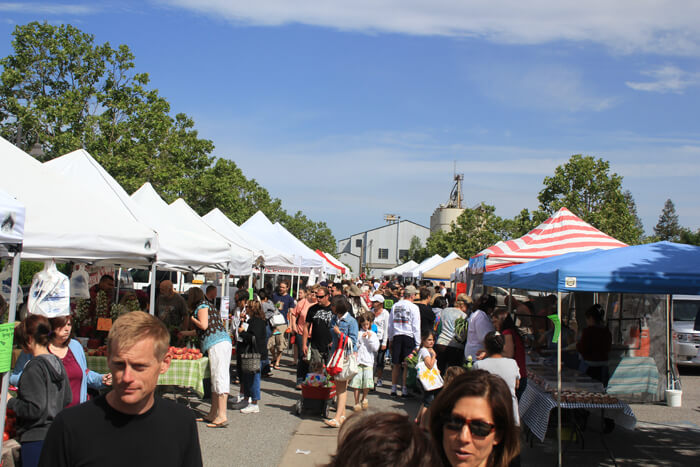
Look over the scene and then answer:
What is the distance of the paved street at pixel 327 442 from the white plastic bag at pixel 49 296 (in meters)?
2.93

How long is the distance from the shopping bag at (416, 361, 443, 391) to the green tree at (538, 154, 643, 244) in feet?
83.6

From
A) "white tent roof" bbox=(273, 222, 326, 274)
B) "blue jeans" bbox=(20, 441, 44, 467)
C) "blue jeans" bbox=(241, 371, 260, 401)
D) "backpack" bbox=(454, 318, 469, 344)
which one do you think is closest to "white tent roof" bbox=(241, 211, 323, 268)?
"white tent roof" bbox=(273, 222, 326, 274)

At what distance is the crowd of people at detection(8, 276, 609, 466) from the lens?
2.36 metres

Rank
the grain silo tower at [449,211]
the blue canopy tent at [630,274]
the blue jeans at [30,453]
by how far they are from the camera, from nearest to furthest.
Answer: the blue jeans at [30,453] < the blue canopy tent at [630,274] < the grain silo tower at [449,211]

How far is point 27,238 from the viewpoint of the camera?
573 cm

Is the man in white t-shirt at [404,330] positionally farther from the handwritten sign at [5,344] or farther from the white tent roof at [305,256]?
the white tent roof at [305,256]

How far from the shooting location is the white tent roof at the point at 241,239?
16.3m

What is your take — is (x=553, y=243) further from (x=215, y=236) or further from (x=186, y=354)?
(x=186, y=354)

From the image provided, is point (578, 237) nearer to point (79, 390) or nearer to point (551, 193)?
point (79, 390)

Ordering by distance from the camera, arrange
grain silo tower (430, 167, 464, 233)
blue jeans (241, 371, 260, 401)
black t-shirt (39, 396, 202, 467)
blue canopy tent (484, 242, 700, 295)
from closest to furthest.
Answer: black t-shirt (39, 396, 202, 467) → blue canopy tent (484, 242, 700, 295) → blue jeans (241, 371, 260, 401) → grain silo tower (430, 167, 464, 233)

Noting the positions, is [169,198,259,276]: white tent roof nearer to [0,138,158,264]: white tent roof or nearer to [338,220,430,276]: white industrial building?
[0,138,158,264]: white tent roof

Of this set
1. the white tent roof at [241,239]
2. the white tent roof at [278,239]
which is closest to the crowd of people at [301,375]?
the white tent roof at [241,239]

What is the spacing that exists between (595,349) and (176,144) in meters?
24.1

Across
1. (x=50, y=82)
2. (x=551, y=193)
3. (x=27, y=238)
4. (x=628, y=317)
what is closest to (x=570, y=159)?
(x=551, y=193)
